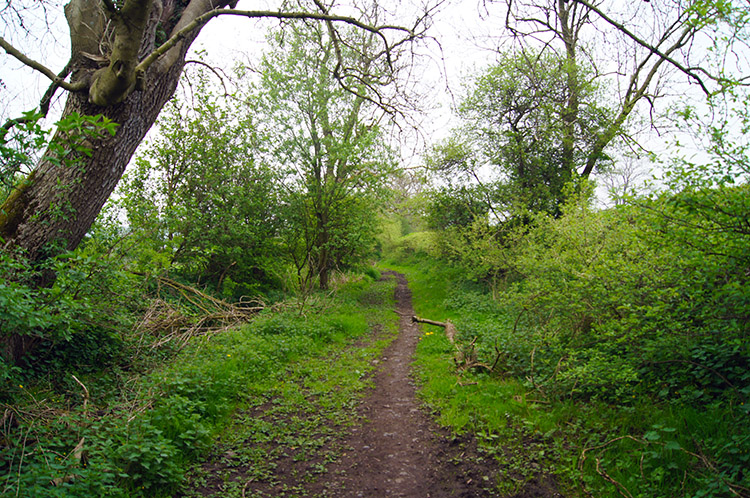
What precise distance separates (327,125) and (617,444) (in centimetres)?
1271

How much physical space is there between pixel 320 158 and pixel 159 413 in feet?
37.1

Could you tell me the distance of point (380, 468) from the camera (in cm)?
434

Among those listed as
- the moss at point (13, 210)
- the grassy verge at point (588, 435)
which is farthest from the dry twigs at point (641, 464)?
the moss at point (13, 210)

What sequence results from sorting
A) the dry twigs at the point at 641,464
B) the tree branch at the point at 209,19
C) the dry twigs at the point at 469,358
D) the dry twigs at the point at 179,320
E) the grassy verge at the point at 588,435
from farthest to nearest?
1. the dry twigs at the point at 179,320
2. the dry twigs at the point at 469,358
3. the tree branch at the point at 209,19
4. the grassy verge at the point at 588,435
5. the dry twigs at the point at 641,464

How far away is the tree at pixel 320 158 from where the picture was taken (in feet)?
44.5

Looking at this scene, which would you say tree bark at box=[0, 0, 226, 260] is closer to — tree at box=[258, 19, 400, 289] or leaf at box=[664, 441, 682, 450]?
leaf at box=[664, 441, 682, 450]

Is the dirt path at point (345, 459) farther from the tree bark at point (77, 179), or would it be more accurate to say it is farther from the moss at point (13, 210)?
the moss at point (13, 210)

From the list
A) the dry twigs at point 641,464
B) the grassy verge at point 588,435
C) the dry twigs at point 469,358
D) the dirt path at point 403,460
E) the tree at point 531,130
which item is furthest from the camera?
the tree at point 531,130

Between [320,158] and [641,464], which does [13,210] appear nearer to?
[641,464]

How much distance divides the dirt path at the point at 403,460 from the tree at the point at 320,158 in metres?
8.38

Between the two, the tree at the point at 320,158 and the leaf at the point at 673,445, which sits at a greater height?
the tree at the point at 320,158

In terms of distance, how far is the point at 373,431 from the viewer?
5184 millimetres

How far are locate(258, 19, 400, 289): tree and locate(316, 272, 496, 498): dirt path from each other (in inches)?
330

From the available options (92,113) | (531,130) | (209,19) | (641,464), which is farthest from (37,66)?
(531,130)
